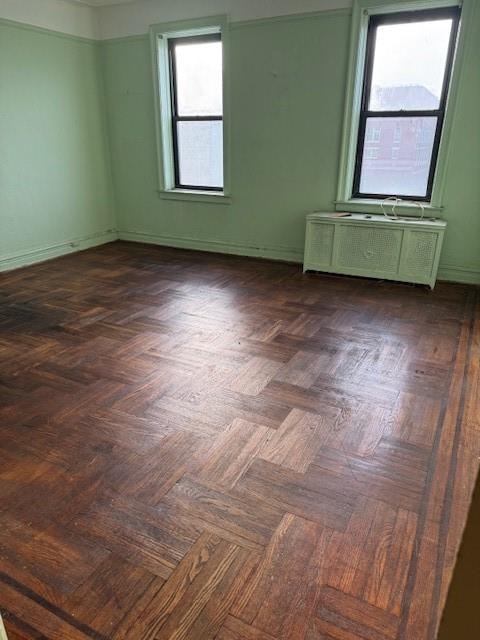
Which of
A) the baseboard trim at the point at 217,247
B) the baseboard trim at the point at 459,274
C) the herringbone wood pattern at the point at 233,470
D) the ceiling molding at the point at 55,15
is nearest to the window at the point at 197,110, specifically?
the baseboard trim at the point at 217,247

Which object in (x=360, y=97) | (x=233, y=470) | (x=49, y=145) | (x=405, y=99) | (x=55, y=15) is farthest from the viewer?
(x=49, y=145)

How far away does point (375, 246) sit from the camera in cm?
414

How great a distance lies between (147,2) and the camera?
4730mm

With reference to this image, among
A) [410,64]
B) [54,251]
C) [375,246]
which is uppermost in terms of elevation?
[410,64]

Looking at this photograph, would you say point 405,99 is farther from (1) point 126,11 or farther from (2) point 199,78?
(1) point 126,11

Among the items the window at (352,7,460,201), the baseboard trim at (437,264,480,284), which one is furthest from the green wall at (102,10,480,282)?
the window at (352,7,460,201)

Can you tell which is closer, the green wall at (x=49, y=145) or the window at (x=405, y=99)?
the window at (x=405, y=99)

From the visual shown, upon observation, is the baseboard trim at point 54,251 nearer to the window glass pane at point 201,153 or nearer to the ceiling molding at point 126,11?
the window glass pane at point 201,153

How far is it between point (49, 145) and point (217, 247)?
219 cm

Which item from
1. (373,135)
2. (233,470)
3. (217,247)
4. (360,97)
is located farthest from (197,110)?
(233,470)

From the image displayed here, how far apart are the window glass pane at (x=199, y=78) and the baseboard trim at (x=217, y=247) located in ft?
4.83

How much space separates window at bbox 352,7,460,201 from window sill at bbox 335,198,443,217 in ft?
0.50

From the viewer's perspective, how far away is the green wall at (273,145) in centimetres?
401

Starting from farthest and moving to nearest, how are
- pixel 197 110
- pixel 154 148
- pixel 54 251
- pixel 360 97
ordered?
pixel 154 148 < pixel 54 251 < pixel 197 110 < pixel 360 97
